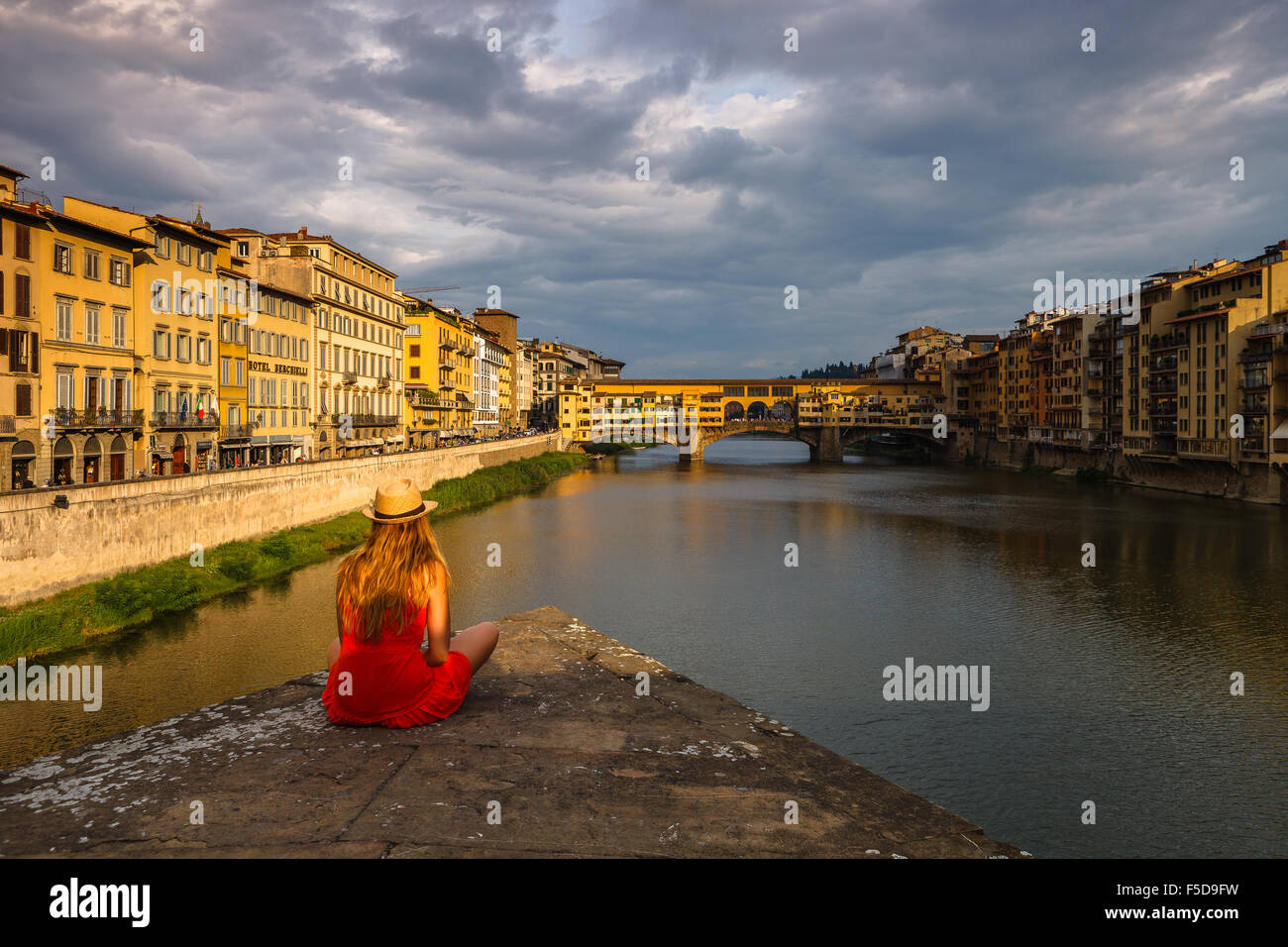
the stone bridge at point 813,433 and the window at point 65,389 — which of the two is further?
the stone bridge at point 813,433

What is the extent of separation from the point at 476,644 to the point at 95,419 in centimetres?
3547

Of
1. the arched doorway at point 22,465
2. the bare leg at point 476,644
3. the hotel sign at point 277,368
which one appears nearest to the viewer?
the bare leg at point 476,644

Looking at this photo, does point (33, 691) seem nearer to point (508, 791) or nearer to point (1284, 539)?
point (508, 791)

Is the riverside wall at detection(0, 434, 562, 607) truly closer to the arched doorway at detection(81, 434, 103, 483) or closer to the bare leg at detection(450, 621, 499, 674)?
the arched doorway at detection(81, 434, 103, 483)

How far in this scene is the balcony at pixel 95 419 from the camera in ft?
108

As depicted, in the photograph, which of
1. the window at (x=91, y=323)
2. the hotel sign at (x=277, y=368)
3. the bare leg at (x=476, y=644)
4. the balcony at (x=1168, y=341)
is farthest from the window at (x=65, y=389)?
the balcony at (x=1168, y=341)

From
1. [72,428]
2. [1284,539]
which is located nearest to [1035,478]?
[1284,539]

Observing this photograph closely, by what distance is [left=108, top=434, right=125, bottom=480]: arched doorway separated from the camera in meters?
36.7

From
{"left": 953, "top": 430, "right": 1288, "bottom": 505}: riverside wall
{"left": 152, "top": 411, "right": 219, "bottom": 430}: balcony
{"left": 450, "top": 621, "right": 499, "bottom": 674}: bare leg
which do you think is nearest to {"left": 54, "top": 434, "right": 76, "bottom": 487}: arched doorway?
{"left": 152, "top": 411, "right": 219, "bottom": 430}: balcony

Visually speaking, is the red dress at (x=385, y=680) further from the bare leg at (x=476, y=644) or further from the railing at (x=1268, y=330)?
the railing at (x=1268, y=330)

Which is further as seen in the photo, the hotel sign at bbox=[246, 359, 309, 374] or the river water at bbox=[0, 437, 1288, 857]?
the hotel sign at bbox=[246, 359, 309, 374]

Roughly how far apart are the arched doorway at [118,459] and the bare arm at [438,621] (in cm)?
3705

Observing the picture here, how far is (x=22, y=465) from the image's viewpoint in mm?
31562

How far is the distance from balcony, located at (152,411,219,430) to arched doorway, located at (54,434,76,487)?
17.0 feet
